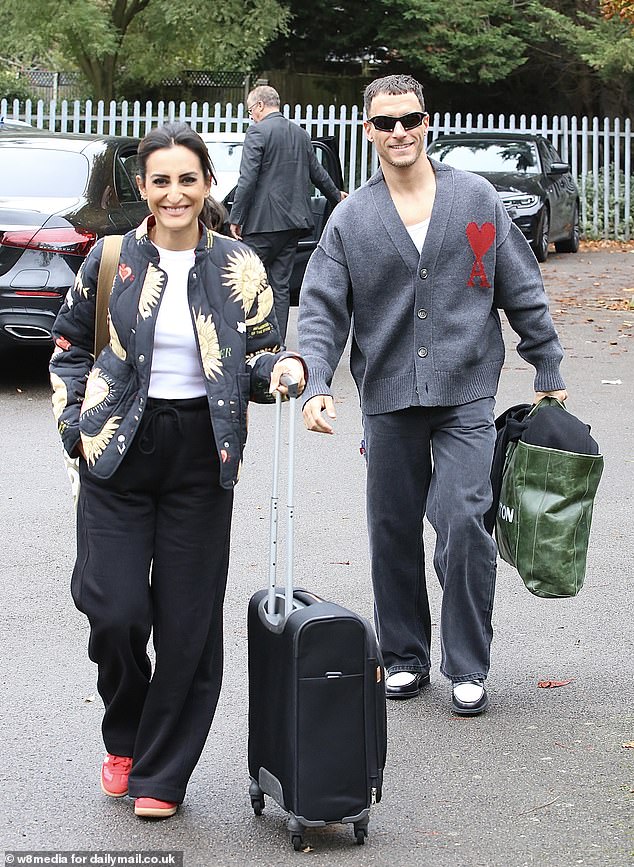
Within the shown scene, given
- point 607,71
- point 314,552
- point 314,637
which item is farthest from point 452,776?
point 607,71

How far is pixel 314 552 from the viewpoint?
676 centimetres

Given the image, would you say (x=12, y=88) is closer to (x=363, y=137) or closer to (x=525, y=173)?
(x=363, y=137)

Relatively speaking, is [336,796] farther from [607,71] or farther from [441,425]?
[607,71]

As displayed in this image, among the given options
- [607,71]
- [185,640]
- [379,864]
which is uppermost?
[607,71]

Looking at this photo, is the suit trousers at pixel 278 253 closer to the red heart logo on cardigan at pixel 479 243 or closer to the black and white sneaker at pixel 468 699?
the red heart logo on cardigan at pixel 479 243

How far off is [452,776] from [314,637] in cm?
92

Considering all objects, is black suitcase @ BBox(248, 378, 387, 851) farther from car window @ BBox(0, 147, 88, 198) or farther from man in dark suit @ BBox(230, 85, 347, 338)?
man in dark suit @ BBox(230, 85, 347, 338)

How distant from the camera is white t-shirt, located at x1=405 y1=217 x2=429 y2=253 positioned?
15.3ft

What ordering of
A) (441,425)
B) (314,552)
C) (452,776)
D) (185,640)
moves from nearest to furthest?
1. (185,640)
2. (452,776)
3. (441,425)
4. (314,552)

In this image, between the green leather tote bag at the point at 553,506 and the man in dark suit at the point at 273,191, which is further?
the man in dark suit at the point at 273,191

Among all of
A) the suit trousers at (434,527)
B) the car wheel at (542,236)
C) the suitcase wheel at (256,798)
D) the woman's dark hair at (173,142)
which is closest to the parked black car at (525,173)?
the car wheel at (542,236)

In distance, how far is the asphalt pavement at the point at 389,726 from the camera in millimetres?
3793

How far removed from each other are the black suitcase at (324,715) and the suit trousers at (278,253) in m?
7.40

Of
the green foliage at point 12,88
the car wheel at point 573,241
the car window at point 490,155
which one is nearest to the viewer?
the car window at point 490,155
